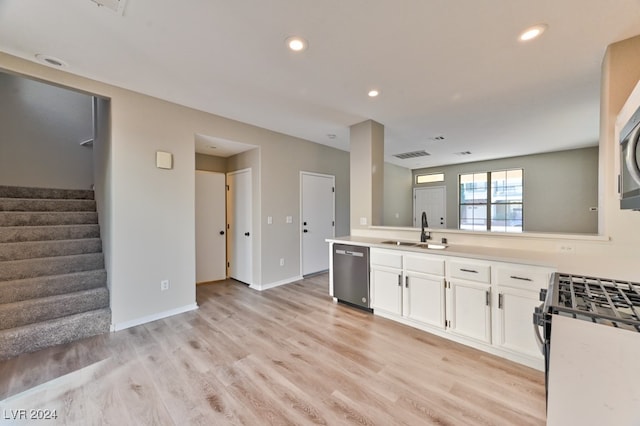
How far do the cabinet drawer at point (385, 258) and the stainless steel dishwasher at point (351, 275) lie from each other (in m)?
0.09

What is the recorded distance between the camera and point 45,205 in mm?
3693

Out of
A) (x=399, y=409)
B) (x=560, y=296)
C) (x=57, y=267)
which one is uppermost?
(x=560, y=296)

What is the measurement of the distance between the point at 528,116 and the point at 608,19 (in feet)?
6.92

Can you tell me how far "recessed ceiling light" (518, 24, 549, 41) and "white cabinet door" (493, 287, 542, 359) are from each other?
79.4 inches

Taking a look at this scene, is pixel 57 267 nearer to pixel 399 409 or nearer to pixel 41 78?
pixel 41 78

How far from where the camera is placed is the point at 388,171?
7.38 metres

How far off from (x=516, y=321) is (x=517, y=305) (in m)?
0.14

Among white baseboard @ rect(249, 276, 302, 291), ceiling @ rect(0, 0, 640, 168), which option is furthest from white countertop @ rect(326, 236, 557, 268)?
white baseboard @ rect(249, 276, 302, 291)

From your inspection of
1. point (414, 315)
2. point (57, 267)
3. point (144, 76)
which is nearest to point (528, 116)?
point (414, 315)

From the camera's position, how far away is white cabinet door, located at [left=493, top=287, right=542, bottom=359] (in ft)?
6.88

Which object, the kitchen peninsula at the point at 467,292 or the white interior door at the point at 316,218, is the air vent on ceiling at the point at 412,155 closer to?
the white interior door at the point at 316,218

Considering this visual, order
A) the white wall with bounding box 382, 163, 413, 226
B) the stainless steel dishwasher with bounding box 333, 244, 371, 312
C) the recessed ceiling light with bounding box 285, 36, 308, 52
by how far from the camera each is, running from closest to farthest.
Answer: the recessed ceiling light with bounding box 285, 36, 308, 52 → the stainless steel dishwasher with bounding box 333, 244, 371, 312 → the white wall with bounding box 382, 163, 413, 226

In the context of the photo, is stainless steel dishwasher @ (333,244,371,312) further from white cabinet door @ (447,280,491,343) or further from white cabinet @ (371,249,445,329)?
white cabinet door @ (447,280,491,343)

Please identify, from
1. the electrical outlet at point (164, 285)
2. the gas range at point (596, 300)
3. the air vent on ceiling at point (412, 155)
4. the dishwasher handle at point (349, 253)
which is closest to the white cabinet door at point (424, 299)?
the dishwasher handle at point (349, 253)
